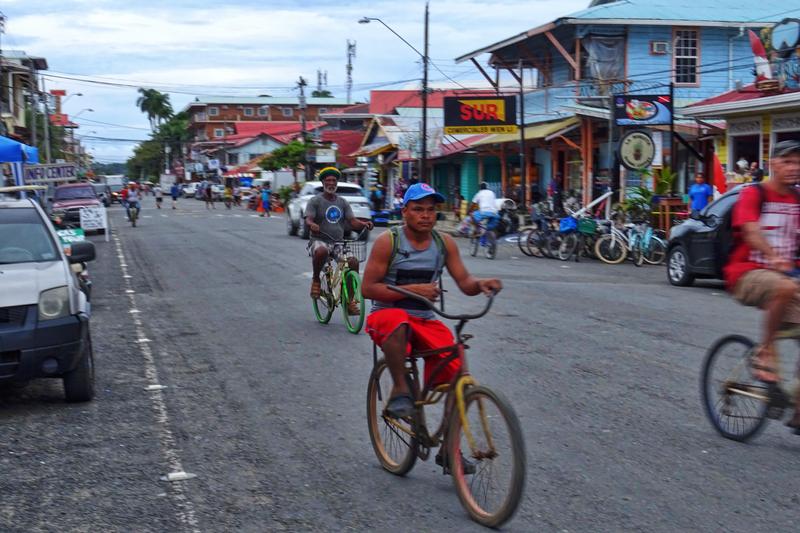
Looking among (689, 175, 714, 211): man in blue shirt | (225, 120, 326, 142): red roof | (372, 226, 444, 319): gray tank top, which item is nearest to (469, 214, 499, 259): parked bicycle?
(689, 175, 714, 211): man in blue shirt

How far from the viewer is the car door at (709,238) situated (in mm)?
16172

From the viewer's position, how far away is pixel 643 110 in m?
25.7

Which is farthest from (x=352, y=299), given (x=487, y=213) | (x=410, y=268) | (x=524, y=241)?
(x=524, y=241)

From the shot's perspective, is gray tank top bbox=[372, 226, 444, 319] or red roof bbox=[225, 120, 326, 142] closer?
gray tank top bbox=[372, 226, 444, 319]

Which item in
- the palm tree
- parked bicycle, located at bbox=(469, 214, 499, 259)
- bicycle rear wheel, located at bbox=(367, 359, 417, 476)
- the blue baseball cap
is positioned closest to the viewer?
the blue baseball cap

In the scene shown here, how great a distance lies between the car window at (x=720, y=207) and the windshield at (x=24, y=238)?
11124 mm

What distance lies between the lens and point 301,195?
106ft

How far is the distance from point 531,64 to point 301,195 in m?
10.9

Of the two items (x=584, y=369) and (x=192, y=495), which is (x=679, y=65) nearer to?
(x=584, y=369)

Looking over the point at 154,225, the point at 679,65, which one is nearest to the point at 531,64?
the point at 679,65

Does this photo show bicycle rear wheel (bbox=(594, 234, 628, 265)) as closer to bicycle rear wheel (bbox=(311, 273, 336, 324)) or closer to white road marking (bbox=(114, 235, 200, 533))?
bicycle rear wheel (bbox=(311, 273, 336, 324))

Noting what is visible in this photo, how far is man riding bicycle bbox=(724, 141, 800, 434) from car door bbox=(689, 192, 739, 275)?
33.1 feet

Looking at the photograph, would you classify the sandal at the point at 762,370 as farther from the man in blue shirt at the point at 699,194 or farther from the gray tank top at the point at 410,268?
the man in blue shirt at the point at 699,194

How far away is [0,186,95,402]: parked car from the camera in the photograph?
23.7 feet
